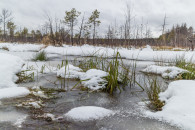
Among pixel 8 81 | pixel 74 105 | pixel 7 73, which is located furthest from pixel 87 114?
pixel 7 73

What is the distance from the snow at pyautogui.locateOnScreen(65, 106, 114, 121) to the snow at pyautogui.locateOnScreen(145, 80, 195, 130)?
52 cm

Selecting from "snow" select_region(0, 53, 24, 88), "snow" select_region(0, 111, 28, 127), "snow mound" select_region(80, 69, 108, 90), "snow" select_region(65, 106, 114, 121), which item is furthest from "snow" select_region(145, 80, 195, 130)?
"snow" select_region(0, 53, 24, 88)

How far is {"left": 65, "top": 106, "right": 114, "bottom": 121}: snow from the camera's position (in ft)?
4.76

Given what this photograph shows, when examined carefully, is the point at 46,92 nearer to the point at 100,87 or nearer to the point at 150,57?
the point at 100,87

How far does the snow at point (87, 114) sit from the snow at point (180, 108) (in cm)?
52

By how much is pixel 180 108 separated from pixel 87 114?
1.02 m

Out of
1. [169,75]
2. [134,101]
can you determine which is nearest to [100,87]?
[134,101]

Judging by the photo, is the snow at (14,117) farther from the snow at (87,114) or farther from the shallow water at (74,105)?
the snow at (87,114)

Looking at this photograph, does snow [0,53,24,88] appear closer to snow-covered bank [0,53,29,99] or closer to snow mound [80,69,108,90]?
snow-covered bank [0,53,29,99]

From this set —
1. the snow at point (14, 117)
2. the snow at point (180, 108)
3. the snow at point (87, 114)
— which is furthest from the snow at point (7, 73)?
the snow at point (180, 108)

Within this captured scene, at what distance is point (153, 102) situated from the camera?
70.7 inches

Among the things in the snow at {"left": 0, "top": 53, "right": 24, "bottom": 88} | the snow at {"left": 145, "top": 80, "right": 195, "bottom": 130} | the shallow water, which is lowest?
the shallow water

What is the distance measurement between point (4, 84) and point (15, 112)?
101cm

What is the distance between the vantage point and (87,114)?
1.50 metres
